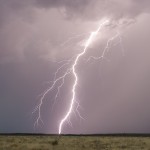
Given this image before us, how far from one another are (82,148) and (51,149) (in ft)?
9.96

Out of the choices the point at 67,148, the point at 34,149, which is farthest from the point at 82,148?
the point at 34,149

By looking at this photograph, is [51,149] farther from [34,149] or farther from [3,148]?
[3,148]

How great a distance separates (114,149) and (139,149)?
251cm

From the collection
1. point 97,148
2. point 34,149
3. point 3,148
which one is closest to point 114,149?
point 97,148

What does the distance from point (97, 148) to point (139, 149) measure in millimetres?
3816

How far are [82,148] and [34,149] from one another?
14.7 ft

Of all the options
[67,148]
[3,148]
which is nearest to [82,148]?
[67,148]

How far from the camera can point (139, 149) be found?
36.1 metres

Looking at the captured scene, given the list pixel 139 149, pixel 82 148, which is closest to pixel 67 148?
pixel 82 148

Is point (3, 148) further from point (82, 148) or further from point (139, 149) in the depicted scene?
point (139, 149)

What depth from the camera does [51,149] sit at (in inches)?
1372

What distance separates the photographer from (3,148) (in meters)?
34.7

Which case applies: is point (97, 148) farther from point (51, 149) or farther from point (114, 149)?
point (51, 149)

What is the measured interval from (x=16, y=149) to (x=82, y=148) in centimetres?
599
